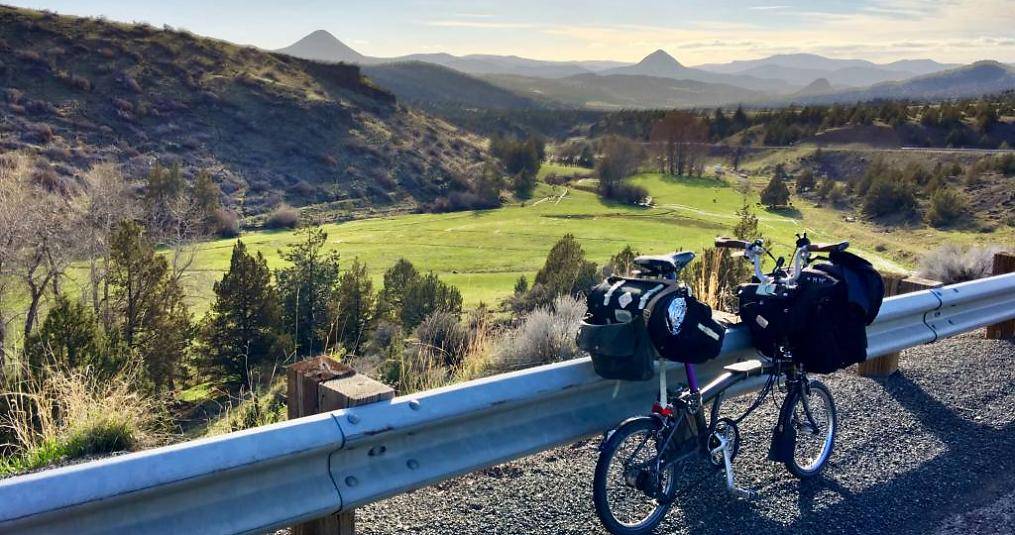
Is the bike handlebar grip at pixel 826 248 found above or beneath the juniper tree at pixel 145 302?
above

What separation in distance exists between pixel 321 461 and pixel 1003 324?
253 inches

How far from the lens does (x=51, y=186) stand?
3384 centimetres

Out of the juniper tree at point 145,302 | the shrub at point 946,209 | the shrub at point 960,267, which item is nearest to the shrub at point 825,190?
the shrub at point 946,209

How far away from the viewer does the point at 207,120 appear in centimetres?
5156

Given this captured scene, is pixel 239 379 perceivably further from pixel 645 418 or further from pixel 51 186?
pixel 51 186

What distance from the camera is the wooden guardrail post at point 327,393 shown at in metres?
3.36

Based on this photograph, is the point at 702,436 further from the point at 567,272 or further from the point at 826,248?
the point at 567,272

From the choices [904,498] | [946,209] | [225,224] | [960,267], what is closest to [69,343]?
[904,498]

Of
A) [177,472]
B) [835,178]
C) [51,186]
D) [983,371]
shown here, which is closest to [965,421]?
[983,371]

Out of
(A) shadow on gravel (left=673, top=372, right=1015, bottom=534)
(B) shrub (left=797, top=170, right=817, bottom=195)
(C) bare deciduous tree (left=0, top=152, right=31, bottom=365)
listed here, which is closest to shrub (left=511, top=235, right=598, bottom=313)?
(A) shadow on gravel (left=673, top=372, right=1015, bottom=534)

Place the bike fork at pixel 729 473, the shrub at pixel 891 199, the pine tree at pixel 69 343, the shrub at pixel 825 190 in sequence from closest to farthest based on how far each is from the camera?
the bike fork at pixel 729 473
the pine tree at pixel 69 343
the shrub at pixel 891 199
the shrub at pixel 825 190

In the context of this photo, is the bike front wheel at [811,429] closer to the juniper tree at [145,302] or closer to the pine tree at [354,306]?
the pine tree at [354,306]

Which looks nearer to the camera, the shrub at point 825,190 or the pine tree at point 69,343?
the pine tree at point 69,343

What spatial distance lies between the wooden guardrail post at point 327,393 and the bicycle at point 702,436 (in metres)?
1.04
